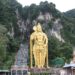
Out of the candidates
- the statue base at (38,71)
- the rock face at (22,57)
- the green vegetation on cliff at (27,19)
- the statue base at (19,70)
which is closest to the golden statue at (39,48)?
the statue base at (38,71)

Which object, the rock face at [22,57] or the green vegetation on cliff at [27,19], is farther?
the green vegetation on cliff at [27,19]

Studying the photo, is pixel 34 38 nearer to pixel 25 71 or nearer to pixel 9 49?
pixel 25 71

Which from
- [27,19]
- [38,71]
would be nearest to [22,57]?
[38,71]

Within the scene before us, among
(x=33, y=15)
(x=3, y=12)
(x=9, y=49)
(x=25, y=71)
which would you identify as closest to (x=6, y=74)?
(x=25, y=71)

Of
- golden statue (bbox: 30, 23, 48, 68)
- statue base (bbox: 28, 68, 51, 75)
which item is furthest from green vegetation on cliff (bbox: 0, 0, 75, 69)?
statue base (bbox: 28, 68, 51, 75)

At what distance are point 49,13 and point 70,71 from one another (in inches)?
834

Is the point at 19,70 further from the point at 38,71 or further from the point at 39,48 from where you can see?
the point at 39,48

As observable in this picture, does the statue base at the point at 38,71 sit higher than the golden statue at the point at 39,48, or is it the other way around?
the golden statue at the point at 39,48

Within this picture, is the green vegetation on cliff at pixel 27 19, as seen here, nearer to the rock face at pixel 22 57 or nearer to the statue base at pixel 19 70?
the rock face at pixel 22 57

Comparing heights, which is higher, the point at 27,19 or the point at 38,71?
the point at 27,19

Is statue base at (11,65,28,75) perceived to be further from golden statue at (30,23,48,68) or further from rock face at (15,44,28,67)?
rock face at (15,44,28,67)

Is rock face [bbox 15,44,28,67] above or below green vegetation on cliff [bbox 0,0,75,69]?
below

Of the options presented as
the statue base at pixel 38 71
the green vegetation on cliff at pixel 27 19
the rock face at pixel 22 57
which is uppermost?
the green vegetation on cliff at pixel 27 19

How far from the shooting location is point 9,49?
29938 millimetres
